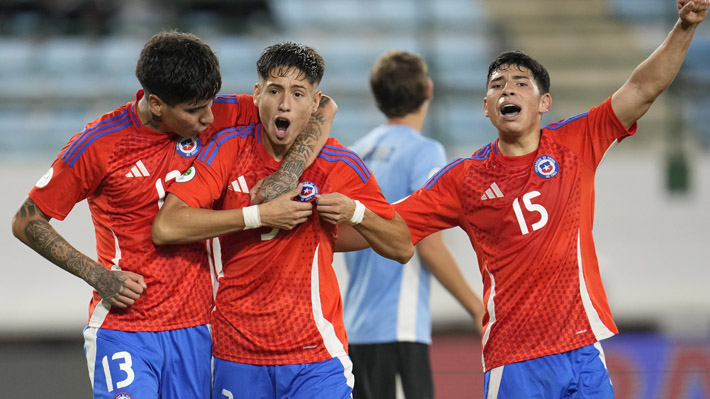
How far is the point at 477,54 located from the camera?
12680 mm

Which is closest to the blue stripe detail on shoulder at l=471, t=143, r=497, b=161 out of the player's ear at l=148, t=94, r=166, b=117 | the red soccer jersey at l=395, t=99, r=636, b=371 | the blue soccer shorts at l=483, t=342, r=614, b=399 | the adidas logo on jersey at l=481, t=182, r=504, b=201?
the red soccer jersey at l=395, t=99, r=636, b=371

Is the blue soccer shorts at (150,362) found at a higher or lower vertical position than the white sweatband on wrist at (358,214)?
lower

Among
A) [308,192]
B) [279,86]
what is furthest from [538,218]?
[279,86]

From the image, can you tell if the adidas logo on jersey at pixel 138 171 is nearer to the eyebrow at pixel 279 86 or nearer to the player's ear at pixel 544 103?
the eyebrow at pixel 279 86

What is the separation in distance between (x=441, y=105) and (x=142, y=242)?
863cm

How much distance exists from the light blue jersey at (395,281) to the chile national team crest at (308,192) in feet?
3.86

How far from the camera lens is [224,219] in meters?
2.93

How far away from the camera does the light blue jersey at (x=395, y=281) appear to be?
13.8ft

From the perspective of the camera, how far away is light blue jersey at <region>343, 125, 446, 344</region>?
13.8 ft

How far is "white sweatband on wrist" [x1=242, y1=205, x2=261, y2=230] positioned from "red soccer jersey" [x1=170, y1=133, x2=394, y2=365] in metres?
0.15

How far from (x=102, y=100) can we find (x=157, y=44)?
9066 mm

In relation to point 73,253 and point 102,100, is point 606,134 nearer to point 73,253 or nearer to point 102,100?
point 73,253

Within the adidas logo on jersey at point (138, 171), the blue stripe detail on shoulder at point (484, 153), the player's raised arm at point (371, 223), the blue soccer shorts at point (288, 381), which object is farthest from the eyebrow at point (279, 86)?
the blue soccer shorts at point (288, 381)

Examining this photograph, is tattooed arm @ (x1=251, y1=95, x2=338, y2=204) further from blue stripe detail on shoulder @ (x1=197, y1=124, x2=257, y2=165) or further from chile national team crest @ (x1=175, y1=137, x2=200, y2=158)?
chile national team crest @ (x1=175, y1=137, x2=200, y2=158)
